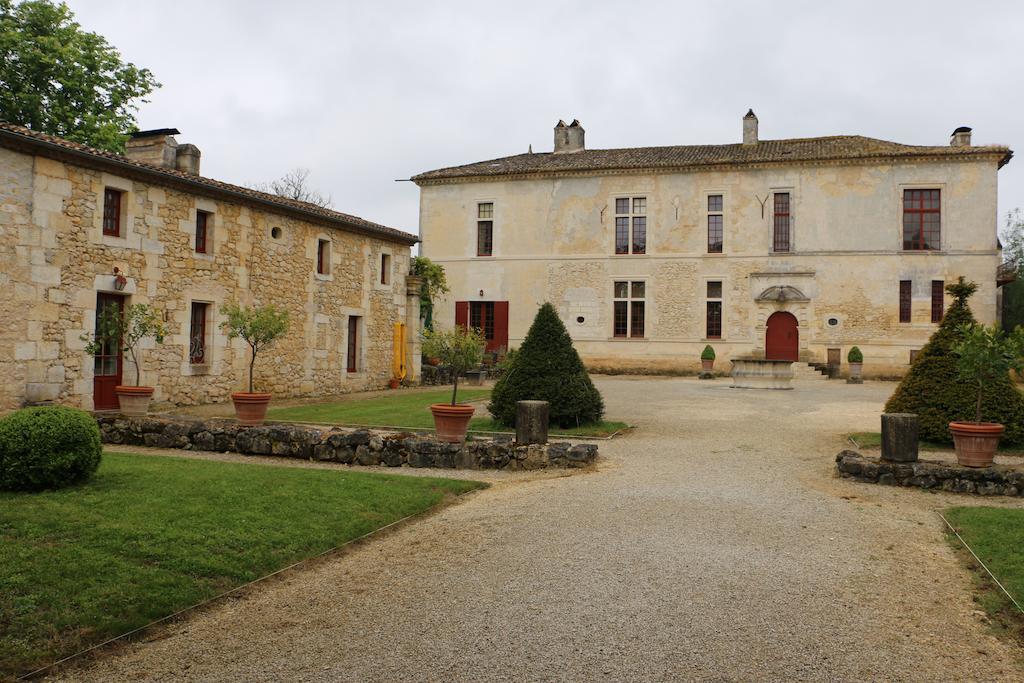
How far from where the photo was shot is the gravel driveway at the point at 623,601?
3.68 meters

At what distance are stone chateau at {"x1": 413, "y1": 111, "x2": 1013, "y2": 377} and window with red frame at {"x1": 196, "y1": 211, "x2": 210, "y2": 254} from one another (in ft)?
51.8

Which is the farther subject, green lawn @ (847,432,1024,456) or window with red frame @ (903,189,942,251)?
window with red frame @ (903,189,942,251)

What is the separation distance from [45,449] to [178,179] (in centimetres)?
938

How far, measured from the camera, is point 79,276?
12914 mm

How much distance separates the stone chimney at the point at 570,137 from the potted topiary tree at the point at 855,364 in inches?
560

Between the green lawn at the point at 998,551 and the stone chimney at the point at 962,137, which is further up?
the stone chimney at the point at 962,137

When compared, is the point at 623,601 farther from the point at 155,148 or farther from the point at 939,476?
the point at 155,148

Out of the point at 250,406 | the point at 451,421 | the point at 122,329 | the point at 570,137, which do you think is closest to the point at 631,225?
the point at 570,137

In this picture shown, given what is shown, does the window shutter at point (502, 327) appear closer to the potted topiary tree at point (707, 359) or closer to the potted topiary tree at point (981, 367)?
the potted topiary tree at point (707, 359)

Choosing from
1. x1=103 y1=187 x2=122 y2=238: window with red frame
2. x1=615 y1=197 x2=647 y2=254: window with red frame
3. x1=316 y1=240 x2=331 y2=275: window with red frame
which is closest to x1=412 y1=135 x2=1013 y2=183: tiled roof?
x1=615 y1=197 x2=647 y2=254: window with red frame

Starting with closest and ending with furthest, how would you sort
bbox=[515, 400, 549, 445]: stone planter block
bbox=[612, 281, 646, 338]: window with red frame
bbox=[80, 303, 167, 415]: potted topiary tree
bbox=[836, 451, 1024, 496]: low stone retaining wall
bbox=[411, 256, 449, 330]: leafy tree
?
bbox=[836, 451, 1024, 496]: low stone retaining wall → bbox=[515, 400, 549, 445]: stone planter block → bbox=[80, 303, 167, 415]: potted topiary tree → bbox=[411, 256, 449, 330]: leafy tree → bbox=[612, 281, 646, 338]: window with red frame

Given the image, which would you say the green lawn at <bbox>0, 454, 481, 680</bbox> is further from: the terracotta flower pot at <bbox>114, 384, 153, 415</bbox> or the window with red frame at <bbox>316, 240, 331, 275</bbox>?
the window with red frame at <bbox>316, 240, 331, 275</bbox>

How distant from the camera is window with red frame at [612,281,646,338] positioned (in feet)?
96.9

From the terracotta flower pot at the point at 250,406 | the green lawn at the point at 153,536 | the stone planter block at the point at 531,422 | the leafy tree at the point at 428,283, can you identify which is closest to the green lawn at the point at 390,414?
the terracotta flower pot at the point at 250,406
